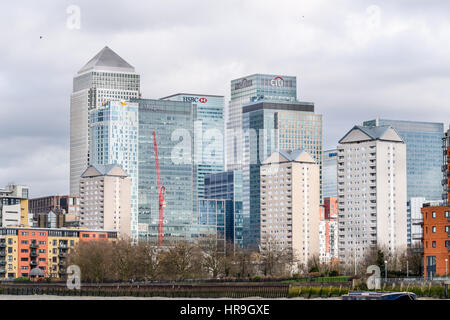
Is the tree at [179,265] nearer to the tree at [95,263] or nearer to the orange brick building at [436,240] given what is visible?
the tree at [95,263]

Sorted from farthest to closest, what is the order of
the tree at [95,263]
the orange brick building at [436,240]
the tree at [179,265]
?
the tree at [95,263], the tree at [179,265], the orange brick building at [436,240]

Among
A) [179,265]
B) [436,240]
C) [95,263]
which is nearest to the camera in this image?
[436,240]

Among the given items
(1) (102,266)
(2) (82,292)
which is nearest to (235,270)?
(1) (102,266)

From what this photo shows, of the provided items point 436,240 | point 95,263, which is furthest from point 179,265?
point 436,240

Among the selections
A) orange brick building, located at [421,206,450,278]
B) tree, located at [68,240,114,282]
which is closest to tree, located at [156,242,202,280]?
tree, located at [68,240,114,282]

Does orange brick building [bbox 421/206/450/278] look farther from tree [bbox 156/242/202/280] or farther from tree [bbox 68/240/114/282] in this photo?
tree [bbox 68/240/114/282]

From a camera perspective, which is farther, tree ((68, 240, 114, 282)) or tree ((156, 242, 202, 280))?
tree ((68, 240, 114, 282))

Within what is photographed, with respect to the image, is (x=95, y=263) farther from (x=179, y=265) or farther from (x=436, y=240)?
(x=436, y=240)

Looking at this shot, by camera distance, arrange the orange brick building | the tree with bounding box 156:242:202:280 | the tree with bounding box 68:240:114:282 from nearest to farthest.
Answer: the orange brick building < the tree with bounding box 156:242:202:280 < the tree with bounding box 68:240:114:282

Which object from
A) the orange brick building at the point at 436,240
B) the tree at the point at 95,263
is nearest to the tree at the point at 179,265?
the tree at the point at 95,263

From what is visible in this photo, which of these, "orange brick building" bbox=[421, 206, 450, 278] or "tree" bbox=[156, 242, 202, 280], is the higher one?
"orange brick building" bbox=[421, 206, 450, 278]

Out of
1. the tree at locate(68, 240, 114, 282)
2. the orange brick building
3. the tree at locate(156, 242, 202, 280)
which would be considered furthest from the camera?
the tree at locate(68, 240, 114, 282)
